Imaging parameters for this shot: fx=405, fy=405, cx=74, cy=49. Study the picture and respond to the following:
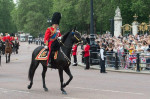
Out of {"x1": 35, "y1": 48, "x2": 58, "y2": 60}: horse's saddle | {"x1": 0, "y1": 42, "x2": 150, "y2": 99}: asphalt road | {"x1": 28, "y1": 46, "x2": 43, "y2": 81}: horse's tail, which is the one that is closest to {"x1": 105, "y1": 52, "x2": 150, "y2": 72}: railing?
{"x1": 0, "y1": 42, "x2": 150, "y2": 99}: asphalt road

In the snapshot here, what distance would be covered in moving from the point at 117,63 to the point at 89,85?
7.57m

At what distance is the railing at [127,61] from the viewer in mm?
21984

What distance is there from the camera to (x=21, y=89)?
14680 millimetres

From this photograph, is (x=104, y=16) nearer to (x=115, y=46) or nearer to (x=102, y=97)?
(x=115, y=46)

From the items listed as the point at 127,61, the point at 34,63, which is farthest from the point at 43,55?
the point at 127,61

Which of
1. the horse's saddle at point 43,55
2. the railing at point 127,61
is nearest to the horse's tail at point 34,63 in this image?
the horse's saddle at point 43,55

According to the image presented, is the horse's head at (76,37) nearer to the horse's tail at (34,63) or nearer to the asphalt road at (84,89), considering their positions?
the horse's tail at (34,63)

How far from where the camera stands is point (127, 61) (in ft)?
75.6

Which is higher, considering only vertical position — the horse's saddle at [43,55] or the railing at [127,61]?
the horse's saddle at [43,55]

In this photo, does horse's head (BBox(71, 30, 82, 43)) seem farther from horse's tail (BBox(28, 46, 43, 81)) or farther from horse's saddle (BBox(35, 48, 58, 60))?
horse's tail (BBox(28, 46, 43, 81))

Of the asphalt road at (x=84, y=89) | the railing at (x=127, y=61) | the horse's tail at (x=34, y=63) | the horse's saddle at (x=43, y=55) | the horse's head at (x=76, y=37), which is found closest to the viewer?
the asphalt road at (x=84, y=89)

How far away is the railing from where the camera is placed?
2198 cm

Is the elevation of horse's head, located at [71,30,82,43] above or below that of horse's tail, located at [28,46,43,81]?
above

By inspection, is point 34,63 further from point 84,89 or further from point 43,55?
point 84,89
